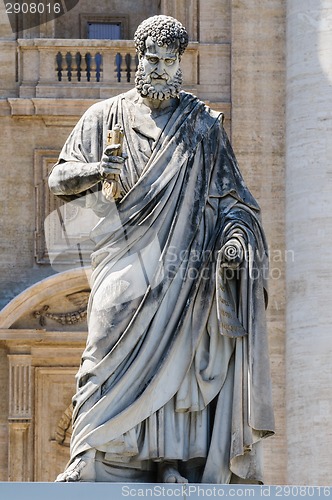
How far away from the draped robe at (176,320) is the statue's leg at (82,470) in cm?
4

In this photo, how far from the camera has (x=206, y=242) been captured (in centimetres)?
1060

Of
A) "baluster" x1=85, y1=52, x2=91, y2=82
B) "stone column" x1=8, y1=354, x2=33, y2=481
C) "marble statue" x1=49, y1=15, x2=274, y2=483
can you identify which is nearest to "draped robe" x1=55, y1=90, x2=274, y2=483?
"marble statue" x1=49, y1=15, x2=274, y2=483

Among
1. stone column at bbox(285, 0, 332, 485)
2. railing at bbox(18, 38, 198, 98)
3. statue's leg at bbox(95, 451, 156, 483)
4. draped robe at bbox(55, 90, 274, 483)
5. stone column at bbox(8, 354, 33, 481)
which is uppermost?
draped robe at bbox(55, 90, 274, 483)

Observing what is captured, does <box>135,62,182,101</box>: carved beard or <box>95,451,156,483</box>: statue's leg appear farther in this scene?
<box>135,62,182,101</box>: carved beard

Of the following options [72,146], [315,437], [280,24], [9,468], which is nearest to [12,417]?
[9,468]

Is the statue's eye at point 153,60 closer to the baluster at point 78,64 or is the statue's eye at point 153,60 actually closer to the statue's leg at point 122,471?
the statue's leg at point 122,471

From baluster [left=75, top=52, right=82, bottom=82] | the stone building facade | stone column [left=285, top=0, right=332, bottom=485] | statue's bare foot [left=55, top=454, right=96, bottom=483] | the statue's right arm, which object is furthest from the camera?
baluster [left=75, top=52, right=82, bottom=82]

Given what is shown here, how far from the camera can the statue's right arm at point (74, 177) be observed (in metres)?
10.6

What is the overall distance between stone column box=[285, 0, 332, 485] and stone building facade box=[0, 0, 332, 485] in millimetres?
14

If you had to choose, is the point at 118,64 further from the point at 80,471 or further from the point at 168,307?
the point at 80,471

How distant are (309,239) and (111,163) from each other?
1378 cm

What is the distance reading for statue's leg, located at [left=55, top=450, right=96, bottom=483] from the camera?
1018 centimetres

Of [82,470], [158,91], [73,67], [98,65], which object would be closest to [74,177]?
[158,91]

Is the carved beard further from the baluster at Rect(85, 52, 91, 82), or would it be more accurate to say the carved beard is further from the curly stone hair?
the baluster at Rect(85, 52, 91, 82)
